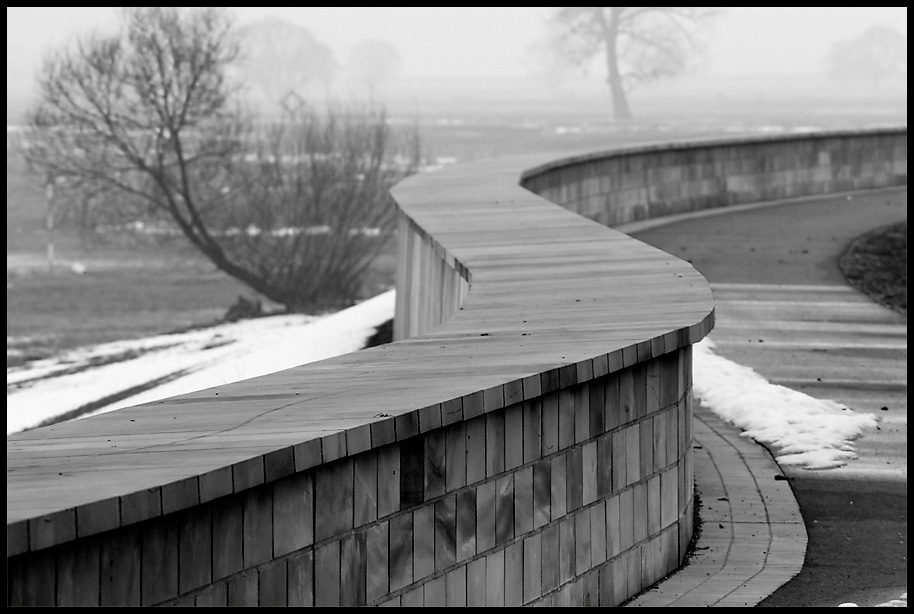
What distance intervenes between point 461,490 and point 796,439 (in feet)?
12.0

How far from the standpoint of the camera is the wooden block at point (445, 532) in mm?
4129

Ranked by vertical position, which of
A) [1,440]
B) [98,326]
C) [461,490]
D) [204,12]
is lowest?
[98,326]

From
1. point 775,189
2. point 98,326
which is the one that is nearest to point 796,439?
point 775,189

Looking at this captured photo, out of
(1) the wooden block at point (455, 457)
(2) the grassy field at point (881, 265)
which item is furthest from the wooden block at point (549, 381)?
(2) the grassy field at point (881, 265)

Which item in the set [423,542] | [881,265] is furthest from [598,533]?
[881,265]

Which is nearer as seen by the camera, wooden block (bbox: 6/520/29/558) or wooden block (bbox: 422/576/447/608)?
wooden block (bbox: 6/520/29/558)

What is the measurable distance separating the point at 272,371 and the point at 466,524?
7.17 m

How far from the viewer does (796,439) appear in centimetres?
739

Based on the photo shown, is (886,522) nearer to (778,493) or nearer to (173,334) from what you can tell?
(778,493)

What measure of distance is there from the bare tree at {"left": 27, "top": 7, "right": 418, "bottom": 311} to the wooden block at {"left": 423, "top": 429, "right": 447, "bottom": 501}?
35662 millimetres

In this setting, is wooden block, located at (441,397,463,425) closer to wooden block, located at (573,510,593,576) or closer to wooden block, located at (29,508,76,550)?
wooden block, located at (573,510,593,576)

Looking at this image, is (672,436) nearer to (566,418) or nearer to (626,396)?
(626,396)

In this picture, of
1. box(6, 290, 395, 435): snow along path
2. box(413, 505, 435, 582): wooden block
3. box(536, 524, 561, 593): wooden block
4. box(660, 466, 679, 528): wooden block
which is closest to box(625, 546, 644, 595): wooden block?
box(660, 466, 679, 528): wooden block

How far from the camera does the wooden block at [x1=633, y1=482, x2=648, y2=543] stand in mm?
5098
